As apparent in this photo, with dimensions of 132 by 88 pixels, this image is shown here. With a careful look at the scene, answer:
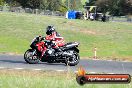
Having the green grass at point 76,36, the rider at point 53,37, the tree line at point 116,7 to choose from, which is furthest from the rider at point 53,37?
the tree line at point 116,7

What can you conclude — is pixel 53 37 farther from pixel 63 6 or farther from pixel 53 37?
pixel 63 6

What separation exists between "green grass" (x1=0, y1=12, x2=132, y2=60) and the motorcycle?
7.61m

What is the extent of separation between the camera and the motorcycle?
2014 centimetres

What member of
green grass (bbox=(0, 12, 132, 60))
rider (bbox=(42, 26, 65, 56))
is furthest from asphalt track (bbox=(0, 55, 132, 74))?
green grass (bbox=(0, 12, 132, 60))

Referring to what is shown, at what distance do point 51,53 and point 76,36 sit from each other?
747 inches

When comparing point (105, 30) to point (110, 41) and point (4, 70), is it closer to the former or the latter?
point (110, 41)

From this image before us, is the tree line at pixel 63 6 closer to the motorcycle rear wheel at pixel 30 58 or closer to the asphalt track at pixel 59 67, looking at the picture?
the asphalt track at pixel 59 67

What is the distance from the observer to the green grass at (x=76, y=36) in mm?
30894

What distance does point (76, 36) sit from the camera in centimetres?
3928

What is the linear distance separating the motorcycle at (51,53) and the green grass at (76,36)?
7.61 m

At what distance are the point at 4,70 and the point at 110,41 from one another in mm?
22170

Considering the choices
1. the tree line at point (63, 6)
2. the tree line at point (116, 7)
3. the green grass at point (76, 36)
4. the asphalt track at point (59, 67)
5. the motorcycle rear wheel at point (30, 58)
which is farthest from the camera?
the tree line at point (116, 7)

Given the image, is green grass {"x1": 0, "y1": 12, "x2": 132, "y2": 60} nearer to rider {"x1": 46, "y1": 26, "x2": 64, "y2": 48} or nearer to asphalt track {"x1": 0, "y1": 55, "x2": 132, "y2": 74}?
asphalt track {"x1": 0, "y1": 55, "x2": 132, "y2": 74}

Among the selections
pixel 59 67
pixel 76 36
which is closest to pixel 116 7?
pixel 76 36
